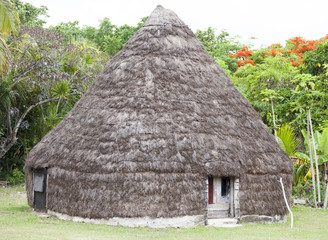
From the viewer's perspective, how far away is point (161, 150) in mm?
13922

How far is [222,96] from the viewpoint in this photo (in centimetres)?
1584

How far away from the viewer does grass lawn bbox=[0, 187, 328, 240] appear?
12.2 m

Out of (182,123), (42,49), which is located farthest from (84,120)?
(42,49)

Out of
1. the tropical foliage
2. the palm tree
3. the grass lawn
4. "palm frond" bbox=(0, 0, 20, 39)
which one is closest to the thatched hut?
the grass lawn

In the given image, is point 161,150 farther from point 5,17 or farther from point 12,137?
point 12,137

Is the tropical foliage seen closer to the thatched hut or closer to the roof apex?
the thatched hut

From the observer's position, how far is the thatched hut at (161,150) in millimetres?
13789

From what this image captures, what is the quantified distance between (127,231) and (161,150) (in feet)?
7.78

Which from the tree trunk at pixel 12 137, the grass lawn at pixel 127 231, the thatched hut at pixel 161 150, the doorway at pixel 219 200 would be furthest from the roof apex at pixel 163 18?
the tree trunk at pixel 12 137

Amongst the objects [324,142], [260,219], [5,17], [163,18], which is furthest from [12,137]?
[324,142]

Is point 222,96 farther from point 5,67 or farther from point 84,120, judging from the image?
point 5,67

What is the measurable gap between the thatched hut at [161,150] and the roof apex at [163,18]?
0.07m

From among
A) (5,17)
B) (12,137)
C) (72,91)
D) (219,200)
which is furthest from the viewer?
(72,91)

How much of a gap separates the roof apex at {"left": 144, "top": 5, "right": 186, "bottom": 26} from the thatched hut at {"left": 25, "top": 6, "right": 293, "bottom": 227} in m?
0.07
